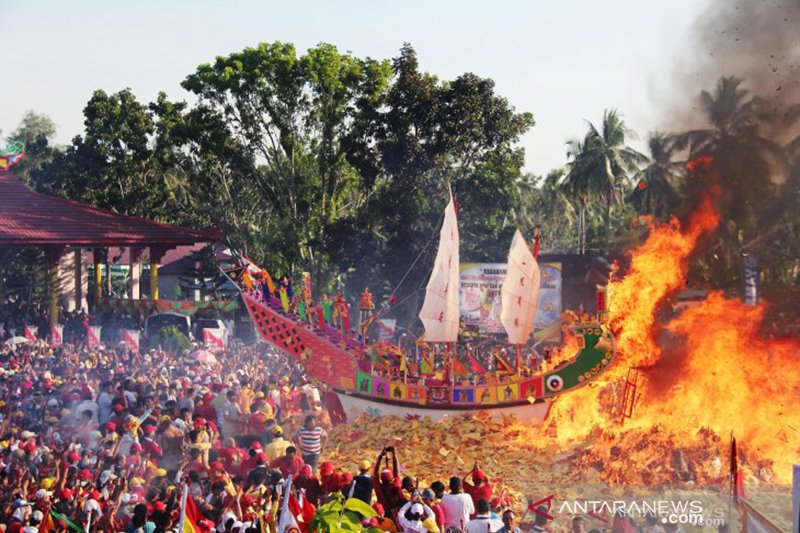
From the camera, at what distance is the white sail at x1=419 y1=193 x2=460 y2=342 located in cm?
2253

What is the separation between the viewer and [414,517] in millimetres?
10523

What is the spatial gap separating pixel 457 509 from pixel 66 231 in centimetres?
2390

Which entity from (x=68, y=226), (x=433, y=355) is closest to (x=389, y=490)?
(x=433, y=355)

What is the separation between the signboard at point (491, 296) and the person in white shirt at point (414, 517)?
883 inches

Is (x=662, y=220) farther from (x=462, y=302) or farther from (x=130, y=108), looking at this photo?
(x=130, y=108)

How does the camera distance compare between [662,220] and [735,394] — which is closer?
[735,394]

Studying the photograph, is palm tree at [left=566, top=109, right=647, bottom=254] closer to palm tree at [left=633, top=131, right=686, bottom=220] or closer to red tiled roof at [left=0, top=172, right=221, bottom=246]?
palm tree at [left=633, top=131, right=686, bottom=220]

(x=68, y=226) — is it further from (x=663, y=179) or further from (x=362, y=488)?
(x=362, y=488)

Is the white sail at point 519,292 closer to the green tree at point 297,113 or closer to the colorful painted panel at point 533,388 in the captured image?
the colorful painted panel at point 533,388

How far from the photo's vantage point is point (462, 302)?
3406cm

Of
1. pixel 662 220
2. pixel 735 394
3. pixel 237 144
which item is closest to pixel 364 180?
pixel 237 144

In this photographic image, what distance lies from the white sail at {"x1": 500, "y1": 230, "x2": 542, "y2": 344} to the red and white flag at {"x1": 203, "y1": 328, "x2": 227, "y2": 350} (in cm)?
846

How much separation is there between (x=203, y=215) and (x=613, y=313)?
28100 millimetres

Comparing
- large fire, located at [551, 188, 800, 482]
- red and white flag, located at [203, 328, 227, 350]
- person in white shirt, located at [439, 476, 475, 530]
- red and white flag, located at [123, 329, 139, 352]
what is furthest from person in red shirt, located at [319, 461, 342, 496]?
red and white flag, located at [123, 329, 139, 352]
